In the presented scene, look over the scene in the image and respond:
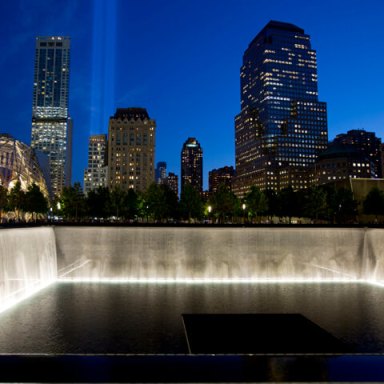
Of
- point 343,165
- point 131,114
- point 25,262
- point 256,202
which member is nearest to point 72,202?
point 256,202

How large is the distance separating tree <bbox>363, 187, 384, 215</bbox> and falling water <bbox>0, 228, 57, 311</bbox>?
200 ft

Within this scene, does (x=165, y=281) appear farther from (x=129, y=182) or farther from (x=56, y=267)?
(x=129, y=182)

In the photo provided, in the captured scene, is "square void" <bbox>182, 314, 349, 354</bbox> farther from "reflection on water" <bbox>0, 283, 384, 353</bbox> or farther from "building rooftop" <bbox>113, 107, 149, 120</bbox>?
"building rooftop" <bbox>113, 107, 149, 120</bbox>

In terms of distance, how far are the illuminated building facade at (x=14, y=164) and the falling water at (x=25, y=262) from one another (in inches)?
3425

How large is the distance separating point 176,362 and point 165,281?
19.4 m

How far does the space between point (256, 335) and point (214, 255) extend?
13.3 meters

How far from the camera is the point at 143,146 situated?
591 ft

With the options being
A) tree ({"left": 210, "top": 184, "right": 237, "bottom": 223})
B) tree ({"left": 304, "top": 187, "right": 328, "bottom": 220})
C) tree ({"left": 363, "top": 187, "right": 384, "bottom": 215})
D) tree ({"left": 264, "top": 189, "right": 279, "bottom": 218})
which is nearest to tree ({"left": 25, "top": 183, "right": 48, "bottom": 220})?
tree ({"left": 210, "top": 184, "right": 237, "bottom": 223})

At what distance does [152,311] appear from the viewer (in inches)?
614

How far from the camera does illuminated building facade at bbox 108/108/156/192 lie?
177 metres

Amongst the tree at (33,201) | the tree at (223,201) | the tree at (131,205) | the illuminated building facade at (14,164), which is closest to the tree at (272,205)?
the tree at (223,201)

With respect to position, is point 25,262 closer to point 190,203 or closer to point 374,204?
point 190,203

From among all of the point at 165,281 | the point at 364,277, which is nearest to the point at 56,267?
the point at 165,281

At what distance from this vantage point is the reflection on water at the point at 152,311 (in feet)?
38.2
